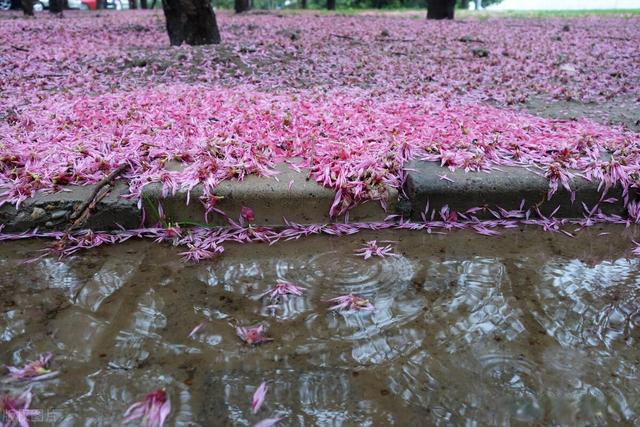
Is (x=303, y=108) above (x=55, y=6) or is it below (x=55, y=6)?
below

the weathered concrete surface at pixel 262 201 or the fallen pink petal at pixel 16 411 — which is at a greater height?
the weathered concrete surface at pixel 262 201

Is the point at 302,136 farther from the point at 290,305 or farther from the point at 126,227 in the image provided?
the point at 290,305

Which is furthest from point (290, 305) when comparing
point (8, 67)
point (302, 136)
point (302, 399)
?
point (8, 67)

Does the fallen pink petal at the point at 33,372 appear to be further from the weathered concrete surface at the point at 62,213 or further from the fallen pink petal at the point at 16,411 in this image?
the weathered concrete surface at the point at 62,213

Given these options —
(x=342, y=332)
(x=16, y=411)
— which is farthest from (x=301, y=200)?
(x=16, y=411)

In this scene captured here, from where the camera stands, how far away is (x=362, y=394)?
1.35 meters

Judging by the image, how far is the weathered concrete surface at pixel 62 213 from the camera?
7.32ft

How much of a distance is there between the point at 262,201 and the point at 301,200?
187 mm

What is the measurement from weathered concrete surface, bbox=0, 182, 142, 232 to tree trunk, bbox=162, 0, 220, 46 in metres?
4.88

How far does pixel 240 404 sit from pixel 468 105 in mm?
3721

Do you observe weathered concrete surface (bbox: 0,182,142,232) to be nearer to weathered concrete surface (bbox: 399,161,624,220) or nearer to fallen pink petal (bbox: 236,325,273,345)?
fallen pink petal (bbox: 236,325,273,345)

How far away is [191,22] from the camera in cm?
658

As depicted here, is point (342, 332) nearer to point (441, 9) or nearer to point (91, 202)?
point (91, 202)

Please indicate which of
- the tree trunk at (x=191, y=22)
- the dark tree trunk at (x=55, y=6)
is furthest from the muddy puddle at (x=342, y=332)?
the dark tree trunk at (x=55, y=6)
